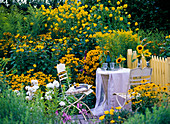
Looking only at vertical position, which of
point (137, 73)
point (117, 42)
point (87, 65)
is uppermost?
point (117, 42)

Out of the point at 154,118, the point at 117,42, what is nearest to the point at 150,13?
the point at 117,42

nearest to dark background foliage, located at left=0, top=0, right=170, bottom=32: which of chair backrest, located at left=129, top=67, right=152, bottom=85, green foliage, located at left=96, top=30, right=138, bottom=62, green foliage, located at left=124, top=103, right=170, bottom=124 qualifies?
green foliage, located at left=96, top=30, right=138, bottom=62

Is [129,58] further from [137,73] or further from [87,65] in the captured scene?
[137,73]

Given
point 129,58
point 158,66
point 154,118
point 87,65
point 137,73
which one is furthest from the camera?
point 87,65

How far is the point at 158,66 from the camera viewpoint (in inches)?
191

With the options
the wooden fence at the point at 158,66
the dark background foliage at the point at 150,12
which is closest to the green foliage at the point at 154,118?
the wooden fence at the point at 158,66

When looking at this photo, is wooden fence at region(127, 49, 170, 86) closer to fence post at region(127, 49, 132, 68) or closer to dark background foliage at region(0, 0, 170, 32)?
fence post at region(127, 49, 132, 68)

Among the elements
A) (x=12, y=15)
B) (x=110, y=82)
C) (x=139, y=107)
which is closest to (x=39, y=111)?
(x=139, y=107)

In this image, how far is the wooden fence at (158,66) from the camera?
4.57 metres

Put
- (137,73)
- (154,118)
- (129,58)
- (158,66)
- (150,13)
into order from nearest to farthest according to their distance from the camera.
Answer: (154,118) < (137,73) < (158,66) < (129,58) < (150,13)

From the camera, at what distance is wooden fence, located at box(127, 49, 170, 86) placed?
4.57 metres

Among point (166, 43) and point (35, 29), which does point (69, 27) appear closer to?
point (35, 29)

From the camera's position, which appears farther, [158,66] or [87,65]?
[87,65]

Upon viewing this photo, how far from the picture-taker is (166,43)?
5672 mm
